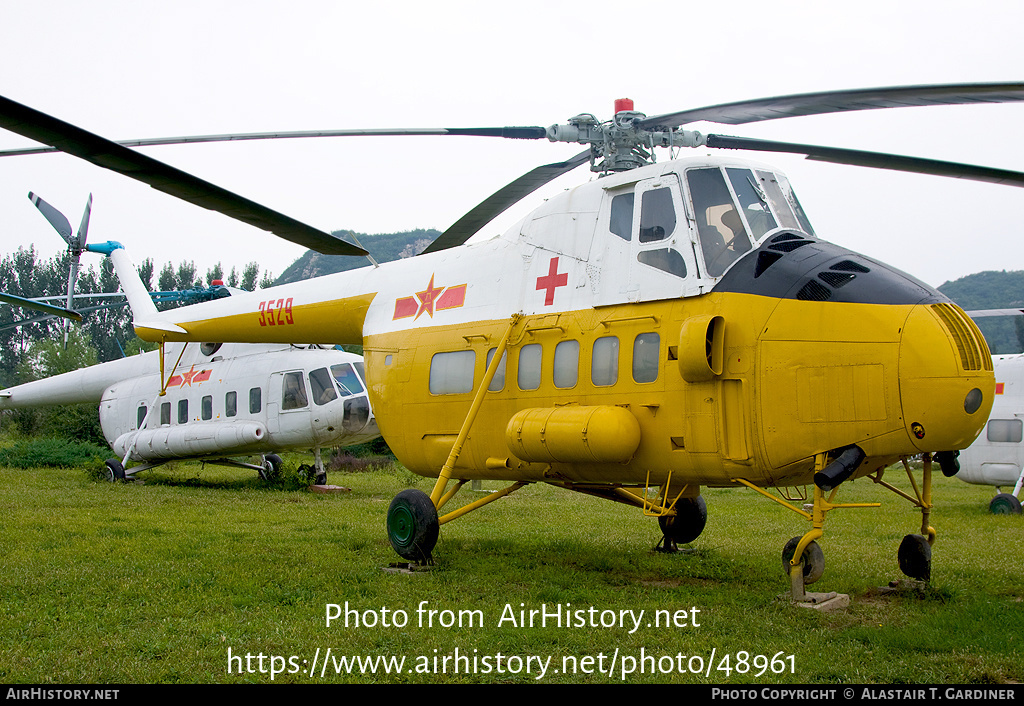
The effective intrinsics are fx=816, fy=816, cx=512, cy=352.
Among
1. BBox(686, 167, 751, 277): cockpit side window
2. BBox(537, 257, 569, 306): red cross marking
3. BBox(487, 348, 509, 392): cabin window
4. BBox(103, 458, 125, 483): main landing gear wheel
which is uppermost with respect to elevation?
BBox(686, 167, 751, 277): cockpit side window

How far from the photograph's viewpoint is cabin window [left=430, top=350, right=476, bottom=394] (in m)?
8.81

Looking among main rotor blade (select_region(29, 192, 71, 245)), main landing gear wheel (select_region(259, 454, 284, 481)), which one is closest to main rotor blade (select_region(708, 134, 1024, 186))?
main landing gear wheel (select_region(259, 454, 284, 481))

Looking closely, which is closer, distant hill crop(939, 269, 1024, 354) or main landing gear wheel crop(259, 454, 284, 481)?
main landing gear wheel crop(259, 454, 284, 481)

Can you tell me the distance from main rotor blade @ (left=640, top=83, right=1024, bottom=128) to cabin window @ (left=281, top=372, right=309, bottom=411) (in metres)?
10.5

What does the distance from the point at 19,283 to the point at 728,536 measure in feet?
223

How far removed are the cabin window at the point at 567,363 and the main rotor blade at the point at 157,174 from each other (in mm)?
3200

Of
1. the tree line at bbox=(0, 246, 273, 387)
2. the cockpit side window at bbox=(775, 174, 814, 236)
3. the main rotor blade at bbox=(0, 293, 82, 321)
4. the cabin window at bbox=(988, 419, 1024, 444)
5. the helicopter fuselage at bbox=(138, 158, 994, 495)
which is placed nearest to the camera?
the helicopter fuselage at bbox=(138, 158, 994, 495)

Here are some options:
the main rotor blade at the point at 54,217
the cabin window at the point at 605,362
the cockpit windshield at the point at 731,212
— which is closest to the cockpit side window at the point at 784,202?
the cockpit windshield at the point at 731,212

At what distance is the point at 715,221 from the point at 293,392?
11173mm

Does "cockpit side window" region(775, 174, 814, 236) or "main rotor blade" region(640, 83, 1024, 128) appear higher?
"main rotor blade" region(640, 83, 1024, 128)

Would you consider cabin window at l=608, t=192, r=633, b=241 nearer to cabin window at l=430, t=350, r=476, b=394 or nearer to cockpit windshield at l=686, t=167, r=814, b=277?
cockpit windshield at l=686, t=167, r=814, b=277

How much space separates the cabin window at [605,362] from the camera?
7.57m

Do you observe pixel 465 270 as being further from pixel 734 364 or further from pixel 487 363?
pixel 734 364

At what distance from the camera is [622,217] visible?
26.0 feet
